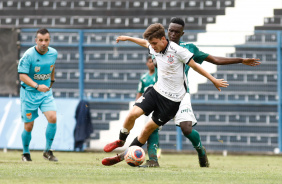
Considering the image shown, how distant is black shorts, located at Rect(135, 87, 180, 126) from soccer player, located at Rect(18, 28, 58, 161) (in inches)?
90.1

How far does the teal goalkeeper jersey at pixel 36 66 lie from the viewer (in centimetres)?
912

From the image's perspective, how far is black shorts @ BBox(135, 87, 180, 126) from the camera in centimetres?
735

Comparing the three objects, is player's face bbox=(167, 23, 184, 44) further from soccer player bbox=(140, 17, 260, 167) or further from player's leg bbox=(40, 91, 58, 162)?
player's leg bbox=(40, 91, 58, 162)

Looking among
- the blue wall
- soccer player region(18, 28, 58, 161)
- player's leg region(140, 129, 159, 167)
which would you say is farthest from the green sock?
the blue wall

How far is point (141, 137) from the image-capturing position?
25.3ft

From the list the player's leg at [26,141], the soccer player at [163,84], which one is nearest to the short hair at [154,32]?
the soccer player at [163,84]

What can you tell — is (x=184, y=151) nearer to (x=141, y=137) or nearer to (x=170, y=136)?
(x=170, y=136)

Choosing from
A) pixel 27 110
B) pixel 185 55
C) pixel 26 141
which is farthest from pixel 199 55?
pixel 26 141

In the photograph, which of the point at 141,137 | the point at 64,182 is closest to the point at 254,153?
the point at 141,137

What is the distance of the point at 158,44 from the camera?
709cm

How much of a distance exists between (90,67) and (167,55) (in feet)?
22.3

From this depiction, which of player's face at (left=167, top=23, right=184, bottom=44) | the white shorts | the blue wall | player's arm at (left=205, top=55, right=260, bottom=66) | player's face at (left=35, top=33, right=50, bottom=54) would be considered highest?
player's face at (left=167, top=23, right=184, bottom=44)

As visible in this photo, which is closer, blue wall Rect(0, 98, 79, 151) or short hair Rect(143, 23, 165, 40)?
short hair Rect(143, 23, 165, 40)

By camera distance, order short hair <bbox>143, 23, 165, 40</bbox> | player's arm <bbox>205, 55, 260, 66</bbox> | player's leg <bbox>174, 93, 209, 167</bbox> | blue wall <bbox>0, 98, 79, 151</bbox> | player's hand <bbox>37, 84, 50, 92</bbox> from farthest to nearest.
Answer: blue wall <bbox>0, 98, 79, 151</bbox> < player's hand <bbox>37, 84, 50, 92</bbox> < player's leg <bbox>174, 93, 209, 167</bbox> < player's arm <bbox>205, 55, 260, 66</bbox> < short hair <bbox>143, 23, 165, 40</bbox>
